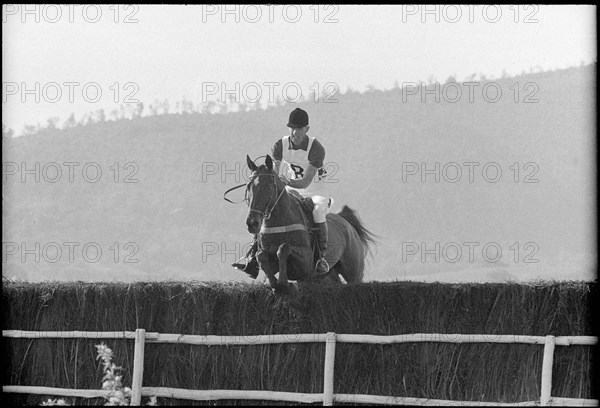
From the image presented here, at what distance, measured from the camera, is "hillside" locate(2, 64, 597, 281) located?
7225 cm

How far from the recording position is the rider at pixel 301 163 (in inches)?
561

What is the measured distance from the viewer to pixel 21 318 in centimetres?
1259

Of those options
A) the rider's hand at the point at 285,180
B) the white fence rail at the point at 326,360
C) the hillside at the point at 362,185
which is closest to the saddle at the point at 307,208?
the rider's hand at the point at 285,180

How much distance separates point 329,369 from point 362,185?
2568 inches

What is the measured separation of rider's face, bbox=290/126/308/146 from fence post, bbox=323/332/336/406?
3.66 m

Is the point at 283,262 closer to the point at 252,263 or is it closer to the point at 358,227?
the point at 252,263

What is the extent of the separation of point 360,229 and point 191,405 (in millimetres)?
5973

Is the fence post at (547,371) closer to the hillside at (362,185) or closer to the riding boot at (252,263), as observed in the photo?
the riding boot at (252,263)

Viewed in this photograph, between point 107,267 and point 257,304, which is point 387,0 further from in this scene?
point 107,267

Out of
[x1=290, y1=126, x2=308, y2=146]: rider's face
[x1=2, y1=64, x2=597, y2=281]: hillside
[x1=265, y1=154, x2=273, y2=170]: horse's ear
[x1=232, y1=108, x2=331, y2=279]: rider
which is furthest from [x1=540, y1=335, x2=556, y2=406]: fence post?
[x1=2, y1=64, x2=597, y2=281]: hillside

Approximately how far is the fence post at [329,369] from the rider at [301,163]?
2.76m

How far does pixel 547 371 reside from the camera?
10.9 metres

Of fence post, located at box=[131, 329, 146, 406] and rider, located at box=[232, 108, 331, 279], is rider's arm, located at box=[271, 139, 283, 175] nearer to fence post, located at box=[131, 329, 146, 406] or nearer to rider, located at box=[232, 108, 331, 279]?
rider, located at box=[232, 108, 331, 279]

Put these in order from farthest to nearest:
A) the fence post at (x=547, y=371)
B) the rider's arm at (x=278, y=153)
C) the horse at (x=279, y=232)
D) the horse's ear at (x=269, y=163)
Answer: the rider's arm at (x=278, y=153) → the horse's ear at (x=269, y=163) → the horse at (x=279, y=232) → the fence post at (x=547, y=371)
